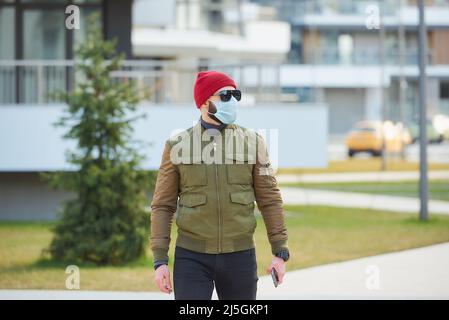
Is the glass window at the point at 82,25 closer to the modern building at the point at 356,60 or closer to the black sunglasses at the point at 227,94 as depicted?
the black sunglasses at the point at 227,94

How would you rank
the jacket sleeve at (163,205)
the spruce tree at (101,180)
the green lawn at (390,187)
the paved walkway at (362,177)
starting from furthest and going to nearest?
the paved walkway at (362,177)
the green lawn at (390,187)
the spruce tree at (101,180)
the jacket sleeve at (163,205)

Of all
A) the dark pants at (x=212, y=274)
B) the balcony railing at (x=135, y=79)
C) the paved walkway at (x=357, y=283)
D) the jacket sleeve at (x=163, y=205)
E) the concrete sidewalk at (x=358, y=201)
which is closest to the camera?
the dark pants at (x=212, y=274)

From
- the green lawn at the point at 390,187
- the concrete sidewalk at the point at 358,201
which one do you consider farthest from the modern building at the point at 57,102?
the green lawn at the point at 390,187

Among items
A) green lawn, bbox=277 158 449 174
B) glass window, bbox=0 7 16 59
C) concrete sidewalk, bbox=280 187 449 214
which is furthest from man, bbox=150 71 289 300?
green lawn, bbox=277 158 449 174

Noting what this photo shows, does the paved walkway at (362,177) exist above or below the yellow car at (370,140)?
below

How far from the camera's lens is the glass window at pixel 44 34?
21875 millimetres

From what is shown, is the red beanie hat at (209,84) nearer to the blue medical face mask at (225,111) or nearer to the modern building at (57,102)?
the blue medical face mask at (225,111)

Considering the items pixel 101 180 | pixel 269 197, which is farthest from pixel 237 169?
pixel 101 180

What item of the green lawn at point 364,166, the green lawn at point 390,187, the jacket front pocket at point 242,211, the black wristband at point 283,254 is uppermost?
the jacket front pocket at point 242,211

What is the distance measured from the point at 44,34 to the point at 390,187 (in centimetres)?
1213

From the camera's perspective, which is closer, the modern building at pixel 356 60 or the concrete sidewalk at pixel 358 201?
the concrete sidewalk at pixel 358 201

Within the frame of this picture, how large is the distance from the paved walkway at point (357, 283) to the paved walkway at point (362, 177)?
19.5 m

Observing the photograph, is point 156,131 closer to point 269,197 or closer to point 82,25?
point 82,25
